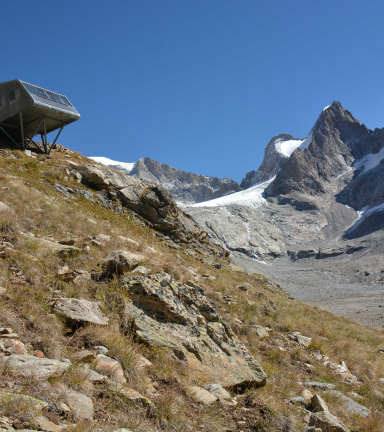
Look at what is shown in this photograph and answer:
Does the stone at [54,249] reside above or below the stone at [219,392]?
above

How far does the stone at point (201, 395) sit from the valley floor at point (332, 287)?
37.2m

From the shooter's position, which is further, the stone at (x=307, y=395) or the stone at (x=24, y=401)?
the stone at (x=307, y=395)

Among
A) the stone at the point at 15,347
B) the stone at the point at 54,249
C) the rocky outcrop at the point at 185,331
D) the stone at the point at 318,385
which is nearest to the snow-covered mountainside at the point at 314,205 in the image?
the stone at the point at 54,249

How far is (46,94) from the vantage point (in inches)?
968

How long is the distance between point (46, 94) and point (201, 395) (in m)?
26.7

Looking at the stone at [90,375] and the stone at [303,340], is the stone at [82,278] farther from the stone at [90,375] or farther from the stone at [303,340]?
the stone at [303,340]

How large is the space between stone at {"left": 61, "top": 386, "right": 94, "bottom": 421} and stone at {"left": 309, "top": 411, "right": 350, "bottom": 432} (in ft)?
10.1

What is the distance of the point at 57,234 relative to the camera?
896 cm

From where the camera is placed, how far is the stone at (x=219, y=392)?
14.4 ft

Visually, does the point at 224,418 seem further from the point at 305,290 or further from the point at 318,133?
the point at 318,133

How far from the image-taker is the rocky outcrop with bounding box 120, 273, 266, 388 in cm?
496

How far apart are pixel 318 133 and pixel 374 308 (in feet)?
561

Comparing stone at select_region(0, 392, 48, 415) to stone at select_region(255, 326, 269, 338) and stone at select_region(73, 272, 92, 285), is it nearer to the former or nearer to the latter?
stone at select_region(73, 272, 92, 285)

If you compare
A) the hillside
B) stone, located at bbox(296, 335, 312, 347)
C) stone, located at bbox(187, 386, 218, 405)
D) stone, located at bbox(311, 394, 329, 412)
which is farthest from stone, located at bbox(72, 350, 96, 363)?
stone, located at bbox(296, 335, 312, 347)
